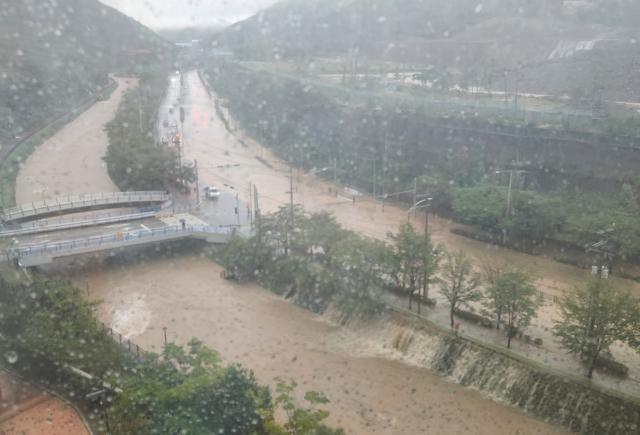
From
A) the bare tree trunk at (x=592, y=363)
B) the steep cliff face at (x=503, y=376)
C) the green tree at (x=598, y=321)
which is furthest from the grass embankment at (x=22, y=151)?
the bare tree trunk at (x=592, y=363)

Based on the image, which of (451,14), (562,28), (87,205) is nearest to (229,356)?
(87,205)

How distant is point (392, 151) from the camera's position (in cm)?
1877

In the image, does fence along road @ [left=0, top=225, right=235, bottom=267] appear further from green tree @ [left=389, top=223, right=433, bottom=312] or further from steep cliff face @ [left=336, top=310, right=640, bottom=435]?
steep cliff face @ [left=336, top=310, right=640, bottom=435]

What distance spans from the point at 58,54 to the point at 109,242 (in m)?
23.5

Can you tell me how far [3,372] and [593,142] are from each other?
13593 mm

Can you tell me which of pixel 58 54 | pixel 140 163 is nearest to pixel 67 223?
pixel 140 163

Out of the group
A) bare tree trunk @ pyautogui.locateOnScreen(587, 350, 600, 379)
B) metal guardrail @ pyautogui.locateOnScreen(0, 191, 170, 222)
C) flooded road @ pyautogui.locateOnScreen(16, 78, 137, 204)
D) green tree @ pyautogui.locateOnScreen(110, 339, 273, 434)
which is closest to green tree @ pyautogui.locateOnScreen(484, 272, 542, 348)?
bare tree trunk @ pyautogui.locateOnScreen(587, 350, 600, 379)

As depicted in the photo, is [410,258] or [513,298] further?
[410,258]

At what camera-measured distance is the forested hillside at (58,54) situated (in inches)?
975

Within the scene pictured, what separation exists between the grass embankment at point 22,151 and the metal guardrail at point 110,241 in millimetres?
4105

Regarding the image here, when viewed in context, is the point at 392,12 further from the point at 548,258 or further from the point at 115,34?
the point at 548,258

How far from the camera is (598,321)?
22.9ft

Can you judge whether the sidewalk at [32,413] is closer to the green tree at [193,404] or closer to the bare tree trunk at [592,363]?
the green tree at [193,404]

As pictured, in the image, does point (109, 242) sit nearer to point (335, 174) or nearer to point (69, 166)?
point (335, 174)
